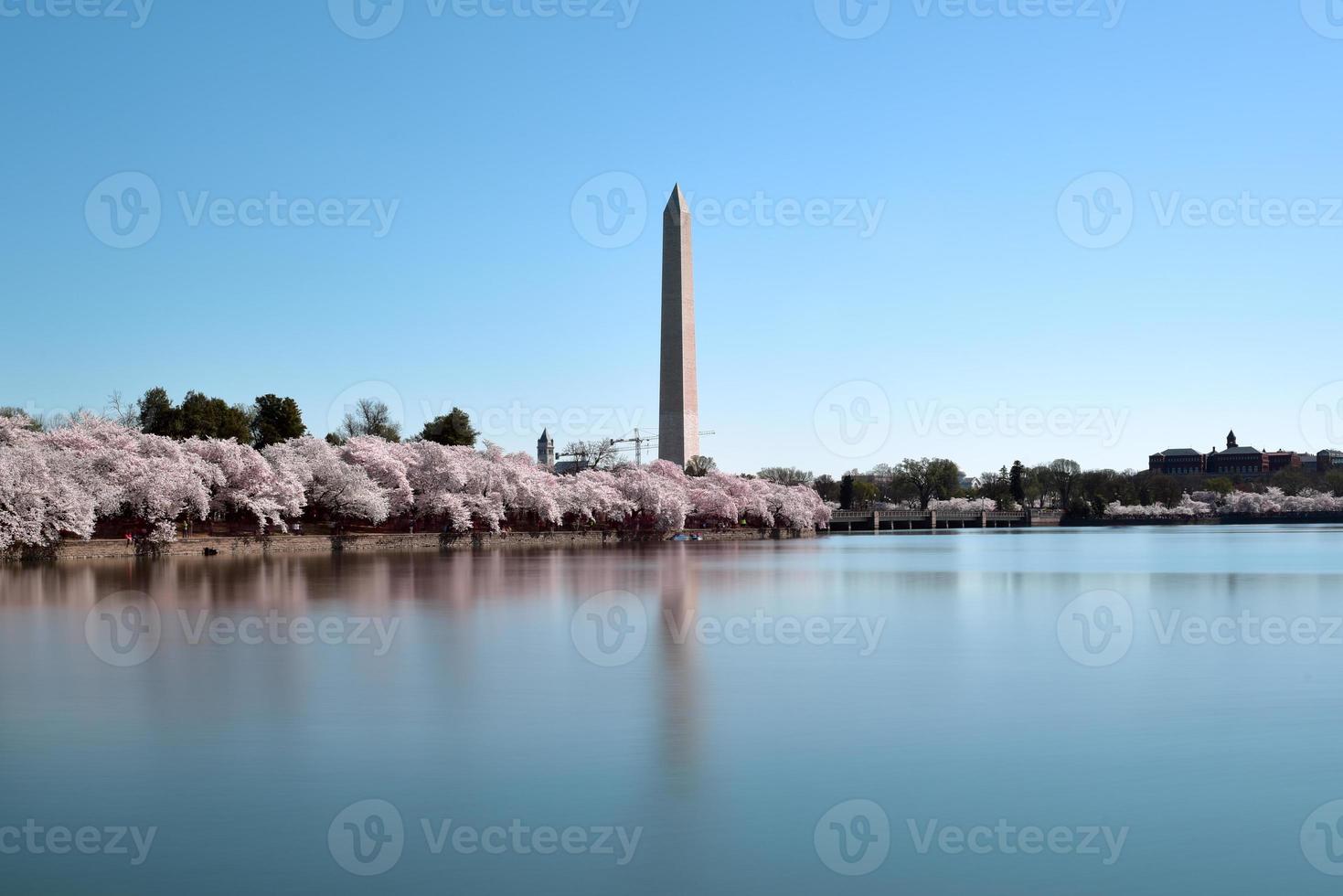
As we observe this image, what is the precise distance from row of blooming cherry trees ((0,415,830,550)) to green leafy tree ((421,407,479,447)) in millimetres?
5397

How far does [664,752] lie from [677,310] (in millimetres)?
56594

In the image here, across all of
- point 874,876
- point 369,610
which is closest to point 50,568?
point 369,610

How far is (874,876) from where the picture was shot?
6.21 metres

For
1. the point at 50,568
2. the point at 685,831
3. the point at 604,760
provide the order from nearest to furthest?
the point at 685,831 → the point at 604,760 → the point at 50,568

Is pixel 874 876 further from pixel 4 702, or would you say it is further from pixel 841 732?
pixel 4 702

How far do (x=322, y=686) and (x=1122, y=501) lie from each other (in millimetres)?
130596

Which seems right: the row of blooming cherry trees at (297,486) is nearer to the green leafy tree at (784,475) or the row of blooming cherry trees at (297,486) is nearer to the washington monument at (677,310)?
the washington monument at (677,310)

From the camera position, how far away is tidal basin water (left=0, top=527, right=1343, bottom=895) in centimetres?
634

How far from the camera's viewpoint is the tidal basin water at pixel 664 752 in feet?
20.8

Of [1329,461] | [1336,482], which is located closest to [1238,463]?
[1329,461]

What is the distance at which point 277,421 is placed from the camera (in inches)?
2507

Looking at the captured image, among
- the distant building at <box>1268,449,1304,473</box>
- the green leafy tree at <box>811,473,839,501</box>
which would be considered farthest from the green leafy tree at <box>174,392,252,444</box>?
the distant building at <box>1268,449,1304,473</box>

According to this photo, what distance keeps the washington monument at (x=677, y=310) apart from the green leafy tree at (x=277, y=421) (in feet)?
65.5

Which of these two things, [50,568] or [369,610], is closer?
[369,610]
